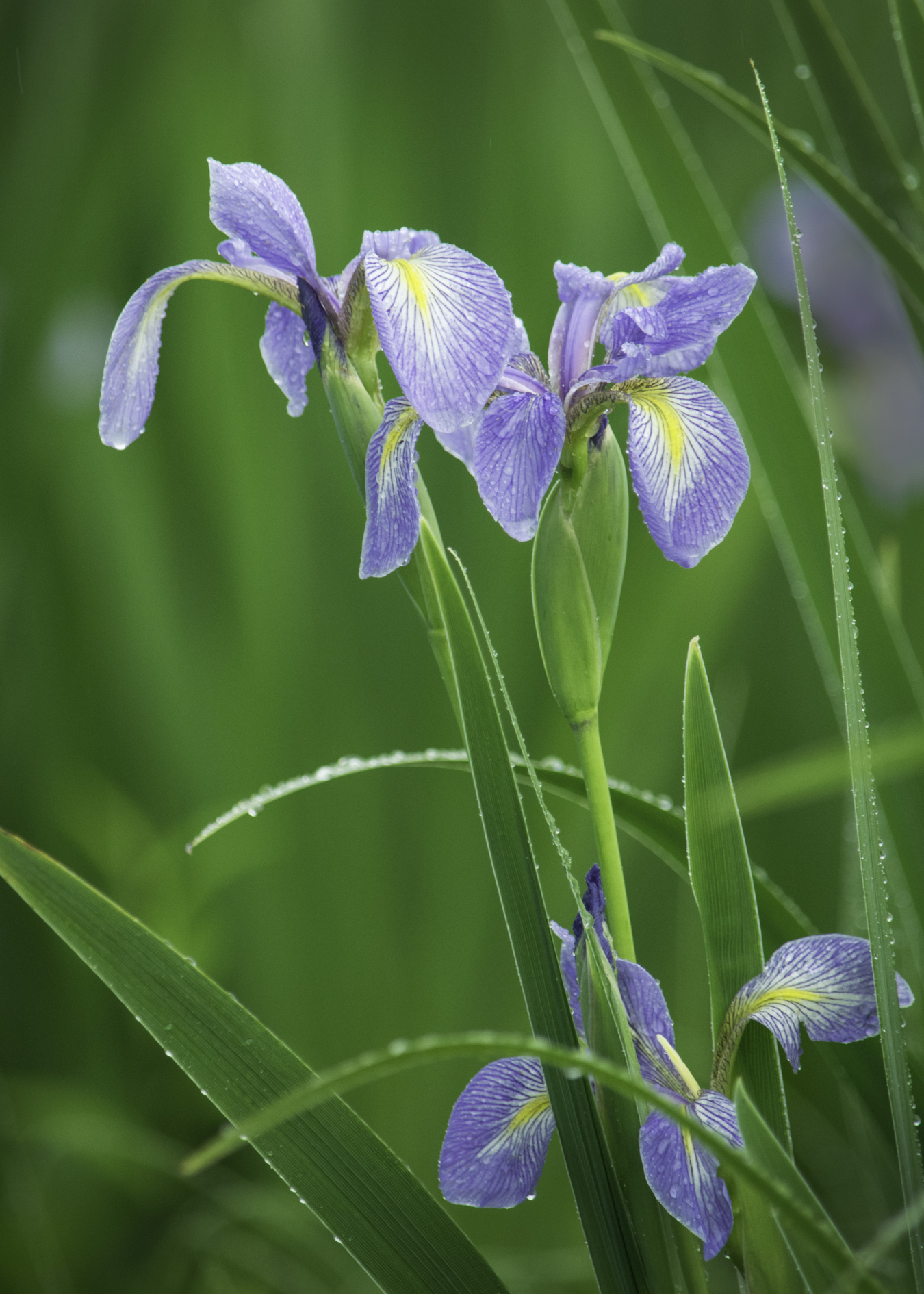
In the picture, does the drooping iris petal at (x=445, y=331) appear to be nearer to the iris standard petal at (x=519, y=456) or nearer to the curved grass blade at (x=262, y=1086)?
the iris standard petal at (x=519, y=456)

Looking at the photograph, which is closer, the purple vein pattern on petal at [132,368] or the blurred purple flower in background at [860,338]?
the purple vein pattern on petal at [132,368]

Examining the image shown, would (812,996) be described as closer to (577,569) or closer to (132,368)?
(577,569)

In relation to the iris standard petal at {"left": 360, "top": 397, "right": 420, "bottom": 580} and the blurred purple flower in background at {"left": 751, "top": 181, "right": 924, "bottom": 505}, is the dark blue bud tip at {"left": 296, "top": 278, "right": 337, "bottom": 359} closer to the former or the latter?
the iris standard petal at {"left": 360, "top": 397, "right": 420, "bottom": 580}

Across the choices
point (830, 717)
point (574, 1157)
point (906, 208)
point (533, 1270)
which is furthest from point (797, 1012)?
point (830, 717)

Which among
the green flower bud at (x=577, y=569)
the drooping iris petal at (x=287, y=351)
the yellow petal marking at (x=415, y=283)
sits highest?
the drooping iris petal at (x=287, y=351)

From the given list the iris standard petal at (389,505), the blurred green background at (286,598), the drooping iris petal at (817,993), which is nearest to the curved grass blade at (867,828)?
the drooping iris petal at (817,993)
